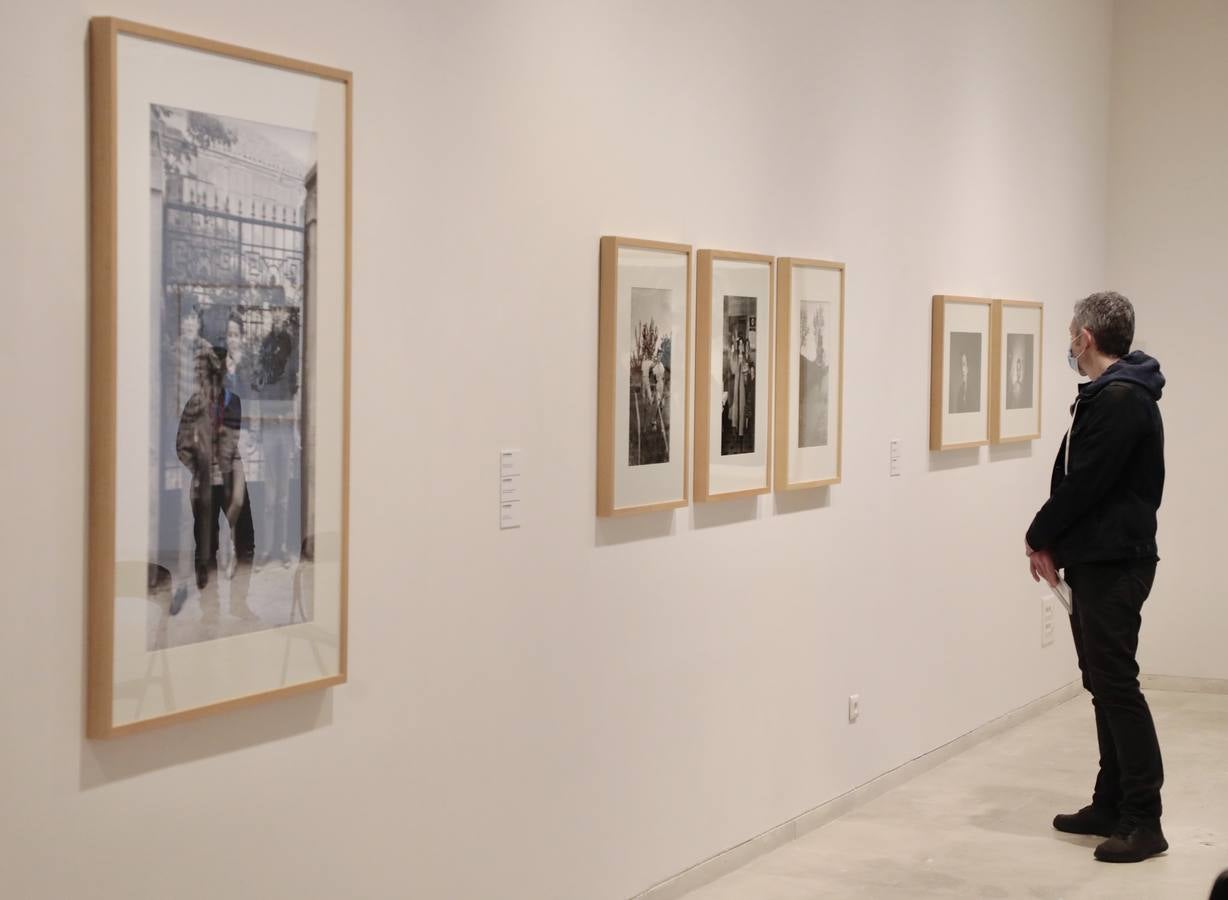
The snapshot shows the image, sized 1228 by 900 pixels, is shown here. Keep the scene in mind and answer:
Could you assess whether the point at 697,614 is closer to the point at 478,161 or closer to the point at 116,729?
the point at 478,161

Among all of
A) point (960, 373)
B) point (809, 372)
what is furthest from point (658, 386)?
point (960, 373)

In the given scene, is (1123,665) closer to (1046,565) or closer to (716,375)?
(1046,565)

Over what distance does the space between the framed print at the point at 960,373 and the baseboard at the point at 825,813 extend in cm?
136

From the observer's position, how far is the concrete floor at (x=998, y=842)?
15.1ft

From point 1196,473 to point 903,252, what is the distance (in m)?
3.09

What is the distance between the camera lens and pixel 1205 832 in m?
5.22

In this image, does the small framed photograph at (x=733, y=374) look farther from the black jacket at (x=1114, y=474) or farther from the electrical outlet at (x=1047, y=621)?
the electrical outlet at (x=1047, y=621)

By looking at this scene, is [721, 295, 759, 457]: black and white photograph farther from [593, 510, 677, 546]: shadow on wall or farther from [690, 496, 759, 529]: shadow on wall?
[593, 510, 677, 546]: shadow on wall

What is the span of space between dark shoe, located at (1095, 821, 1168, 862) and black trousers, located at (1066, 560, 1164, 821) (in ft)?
0.13

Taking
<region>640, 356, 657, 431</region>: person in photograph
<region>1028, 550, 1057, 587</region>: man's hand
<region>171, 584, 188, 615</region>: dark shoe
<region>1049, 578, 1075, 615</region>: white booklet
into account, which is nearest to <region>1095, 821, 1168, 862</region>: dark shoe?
<region>1049, 578, 1075, 615</region>: white booklet

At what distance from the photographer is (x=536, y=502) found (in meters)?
3.78

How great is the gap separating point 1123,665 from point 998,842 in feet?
2.62

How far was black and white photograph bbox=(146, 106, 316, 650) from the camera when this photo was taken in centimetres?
270

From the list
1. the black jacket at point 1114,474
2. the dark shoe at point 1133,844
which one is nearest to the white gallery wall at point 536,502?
the black jacket at point 1114,474
